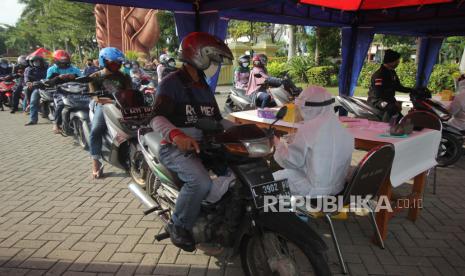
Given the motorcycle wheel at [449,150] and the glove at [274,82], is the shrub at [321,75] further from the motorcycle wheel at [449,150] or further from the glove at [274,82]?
the motorcycle wheel at [449,150]

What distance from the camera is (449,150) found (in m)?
5.64

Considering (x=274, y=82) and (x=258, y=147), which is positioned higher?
(x=274, y=82)

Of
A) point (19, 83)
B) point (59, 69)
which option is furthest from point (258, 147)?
point (19, 83)

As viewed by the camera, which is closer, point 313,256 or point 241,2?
point 313,256

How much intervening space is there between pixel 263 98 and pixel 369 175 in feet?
18.1

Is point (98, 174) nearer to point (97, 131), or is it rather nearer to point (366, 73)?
point (97, 131)

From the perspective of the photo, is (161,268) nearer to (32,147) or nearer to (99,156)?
(99,156)

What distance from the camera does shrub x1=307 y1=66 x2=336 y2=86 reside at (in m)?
18.6

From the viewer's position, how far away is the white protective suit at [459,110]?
5820mm

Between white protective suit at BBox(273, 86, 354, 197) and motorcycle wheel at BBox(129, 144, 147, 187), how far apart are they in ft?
7.36

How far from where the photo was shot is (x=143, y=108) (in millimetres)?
4496

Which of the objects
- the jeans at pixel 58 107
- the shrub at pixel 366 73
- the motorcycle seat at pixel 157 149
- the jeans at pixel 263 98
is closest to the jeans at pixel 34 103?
the jeans at pixel 58 107

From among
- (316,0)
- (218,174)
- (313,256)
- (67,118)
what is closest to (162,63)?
(67,118)

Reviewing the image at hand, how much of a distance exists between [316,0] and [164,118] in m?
5.09
